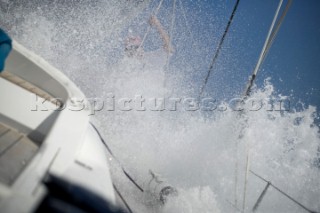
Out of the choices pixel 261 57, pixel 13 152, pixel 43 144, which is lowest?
pixel 13 152

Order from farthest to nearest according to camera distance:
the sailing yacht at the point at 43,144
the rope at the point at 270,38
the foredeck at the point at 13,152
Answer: the rope at the point at 270,38 < the foredeck at the point at 13,152 < the sailing yacht at the point at 43,144

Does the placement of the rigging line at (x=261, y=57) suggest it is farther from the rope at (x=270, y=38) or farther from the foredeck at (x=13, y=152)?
the foredeck at (x=13, y=152)

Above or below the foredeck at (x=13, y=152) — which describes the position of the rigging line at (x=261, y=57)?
above

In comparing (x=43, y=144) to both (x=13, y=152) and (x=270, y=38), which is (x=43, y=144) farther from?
(x=270, y=38)

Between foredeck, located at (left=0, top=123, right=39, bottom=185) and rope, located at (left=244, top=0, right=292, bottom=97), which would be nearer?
foredeck, located at (left=0, top=123, right=39, bottom=185)

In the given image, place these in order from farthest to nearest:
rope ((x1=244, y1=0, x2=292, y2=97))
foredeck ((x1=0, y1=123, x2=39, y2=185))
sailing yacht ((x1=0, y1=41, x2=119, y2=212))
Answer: rope ((x1=244, y1=0, x2=292, y2=97)) → foredeck ((x1=0, y1=123, x2=39, y2=185)) → sailing yacht ((x1=0, y1=41, x2=119, y2=212))

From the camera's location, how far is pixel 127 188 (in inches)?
194

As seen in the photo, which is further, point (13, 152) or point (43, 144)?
point (13, 152)

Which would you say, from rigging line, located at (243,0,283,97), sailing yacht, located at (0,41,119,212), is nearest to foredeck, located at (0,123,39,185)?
sailing yacht, located at (0,41,119,212)

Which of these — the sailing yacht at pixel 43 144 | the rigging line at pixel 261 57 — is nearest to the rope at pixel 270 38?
the rigging line at pixel 261 57

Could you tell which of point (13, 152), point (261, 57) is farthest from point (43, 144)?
point (261, 57)

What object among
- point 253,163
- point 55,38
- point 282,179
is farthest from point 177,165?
point 282,179

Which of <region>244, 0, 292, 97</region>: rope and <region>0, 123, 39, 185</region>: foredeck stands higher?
<region>244, 0, 292, 97</region>: rope

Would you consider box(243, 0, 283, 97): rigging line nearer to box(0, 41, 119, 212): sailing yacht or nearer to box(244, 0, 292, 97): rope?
box(244, 0, 292, 97): rope
